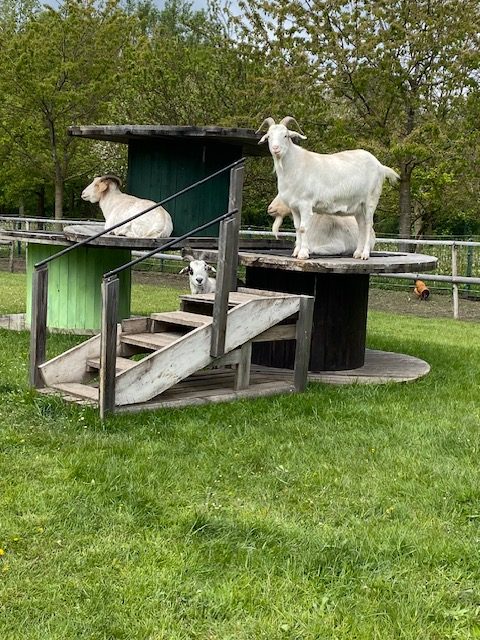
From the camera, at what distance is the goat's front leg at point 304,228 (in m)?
7.25

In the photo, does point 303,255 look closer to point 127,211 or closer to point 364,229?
point 364,229

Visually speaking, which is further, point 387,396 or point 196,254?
point 196,254

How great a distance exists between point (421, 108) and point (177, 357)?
12.8 m

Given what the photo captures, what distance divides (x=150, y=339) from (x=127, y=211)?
299 cm

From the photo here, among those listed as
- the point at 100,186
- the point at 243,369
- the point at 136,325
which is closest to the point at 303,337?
the point at 243,369

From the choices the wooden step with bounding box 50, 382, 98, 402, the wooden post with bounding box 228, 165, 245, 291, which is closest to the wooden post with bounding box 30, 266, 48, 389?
the wooden step with bounding box 50, 382, 98, 402

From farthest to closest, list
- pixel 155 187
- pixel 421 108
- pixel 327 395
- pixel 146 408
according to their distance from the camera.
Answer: pixel 421 108
pixel 155 187
pixel 327 395
pixel 146 408

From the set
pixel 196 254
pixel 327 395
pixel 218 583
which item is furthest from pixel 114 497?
pixel 196 254

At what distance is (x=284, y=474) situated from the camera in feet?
15.7

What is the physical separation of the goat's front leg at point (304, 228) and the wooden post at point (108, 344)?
86.7 inches

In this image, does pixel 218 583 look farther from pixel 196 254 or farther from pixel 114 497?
pixel 196 254

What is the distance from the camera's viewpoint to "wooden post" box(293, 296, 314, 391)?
6.95 m

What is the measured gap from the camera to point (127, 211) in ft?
29.9

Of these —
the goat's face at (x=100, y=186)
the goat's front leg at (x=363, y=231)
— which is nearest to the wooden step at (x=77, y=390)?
the goat's front leg at (x=363, y=231)
